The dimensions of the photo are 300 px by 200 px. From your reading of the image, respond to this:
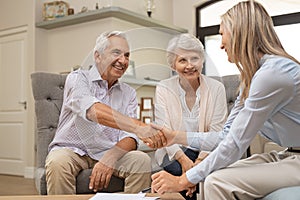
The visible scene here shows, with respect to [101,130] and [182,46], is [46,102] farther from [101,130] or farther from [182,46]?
[182,46]

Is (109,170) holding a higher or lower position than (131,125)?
lower

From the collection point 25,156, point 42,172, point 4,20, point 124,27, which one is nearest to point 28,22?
point 4,20

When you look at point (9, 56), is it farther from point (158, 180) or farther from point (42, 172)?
point (158, 180)

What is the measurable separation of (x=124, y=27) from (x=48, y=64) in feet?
3.93

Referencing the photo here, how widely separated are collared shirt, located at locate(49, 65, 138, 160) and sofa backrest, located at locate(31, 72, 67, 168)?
12cm

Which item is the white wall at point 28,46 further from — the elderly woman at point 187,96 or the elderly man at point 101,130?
the elderly woman at point 187,96

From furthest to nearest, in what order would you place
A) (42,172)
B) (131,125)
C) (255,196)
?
(42,172) → (131,125) → (255,196)

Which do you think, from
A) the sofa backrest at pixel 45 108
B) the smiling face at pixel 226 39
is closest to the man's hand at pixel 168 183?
the smiling face at pixel 226 39

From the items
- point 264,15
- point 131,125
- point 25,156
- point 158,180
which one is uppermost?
point 264,15

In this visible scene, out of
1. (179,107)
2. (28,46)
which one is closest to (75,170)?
(179,107)

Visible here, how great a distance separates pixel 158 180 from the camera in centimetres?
111

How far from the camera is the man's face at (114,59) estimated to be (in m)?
1.54

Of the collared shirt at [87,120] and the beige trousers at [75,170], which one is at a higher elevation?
the collared shirt at [87,120]

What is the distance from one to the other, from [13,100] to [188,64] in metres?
3.96
